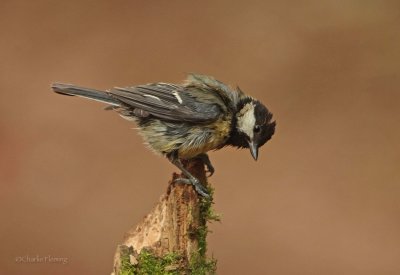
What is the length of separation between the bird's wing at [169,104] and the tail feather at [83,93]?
4 cm

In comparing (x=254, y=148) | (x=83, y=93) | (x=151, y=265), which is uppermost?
(x=83, y=93)

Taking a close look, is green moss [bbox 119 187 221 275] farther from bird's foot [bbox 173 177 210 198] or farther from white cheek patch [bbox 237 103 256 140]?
white cheek patch [bbox 237 103 256 140]

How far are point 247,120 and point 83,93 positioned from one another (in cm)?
82

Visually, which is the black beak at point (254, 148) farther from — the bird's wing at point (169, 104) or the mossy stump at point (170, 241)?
the mossy stump at point (170, 241)

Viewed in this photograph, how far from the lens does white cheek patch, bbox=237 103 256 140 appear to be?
3277mm

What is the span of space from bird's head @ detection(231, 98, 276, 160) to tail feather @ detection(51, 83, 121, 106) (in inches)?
24.1

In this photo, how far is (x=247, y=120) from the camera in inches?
130

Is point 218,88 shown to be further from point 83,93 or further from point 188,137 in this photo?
point 83,93

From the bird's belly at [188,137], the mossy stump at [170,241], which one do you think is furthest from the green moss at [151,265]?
the bird's belly at [188,137]

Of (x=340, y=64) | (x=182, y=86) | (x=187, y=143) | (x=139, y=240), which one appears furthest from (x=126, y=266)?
(x=340, y=64)

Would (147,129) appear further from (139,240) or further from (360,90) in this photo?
(360,90)

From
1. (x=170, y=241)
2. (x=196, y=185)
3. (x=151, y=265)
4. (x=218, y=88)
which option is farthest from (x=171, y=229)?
(x=218, y=88)

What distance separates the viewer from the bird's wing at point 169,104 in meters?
3.29

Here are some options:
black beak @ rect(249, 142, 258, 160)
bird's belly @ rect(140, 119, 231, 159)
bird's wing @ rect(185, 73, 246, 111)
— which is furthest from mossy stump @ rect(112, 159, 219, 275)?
bird's wing @ rect(185, 73, 246, 111)
